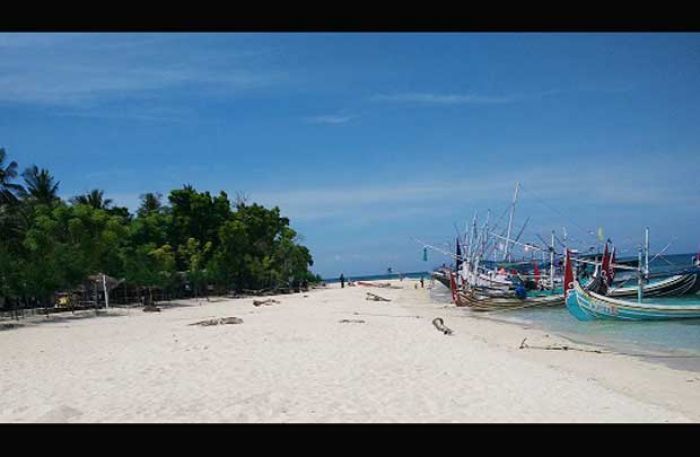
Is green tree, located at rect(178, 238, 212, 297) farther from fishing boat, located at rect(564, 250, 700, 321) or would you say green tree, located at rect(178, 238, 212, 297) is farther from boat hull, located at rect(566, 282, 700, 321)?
boat hull, located at rect(566, 282, 700, 321)

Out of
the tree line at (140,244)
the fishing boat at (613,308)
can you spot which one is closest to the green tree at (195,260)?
the tree line at (140,244)

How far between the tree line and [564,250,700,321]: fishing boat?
26311 millimetres

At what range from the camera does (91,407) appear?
28.9 ft

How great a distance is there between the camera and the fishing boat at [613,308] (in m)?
25.4

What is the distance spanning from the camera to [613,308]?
26.2 metres

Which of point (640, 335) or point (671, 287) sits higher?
point (671, 287)

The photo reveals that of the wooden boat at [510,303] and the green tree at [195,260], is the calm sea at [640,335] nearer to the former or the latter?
the wooden boat at [510,303]

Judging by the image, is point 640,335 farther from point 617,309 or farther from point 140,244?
point 140,244

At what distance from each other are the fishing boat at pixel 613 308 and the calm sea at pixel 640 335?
12.8 inches

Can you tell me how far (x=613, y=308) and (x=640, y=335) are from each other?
14.5 feet

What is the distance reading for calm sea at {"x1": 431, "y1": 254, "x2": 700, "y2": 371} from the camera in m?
16.7

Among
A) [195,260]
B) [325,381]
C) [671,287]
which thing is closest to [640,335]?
[325,381]

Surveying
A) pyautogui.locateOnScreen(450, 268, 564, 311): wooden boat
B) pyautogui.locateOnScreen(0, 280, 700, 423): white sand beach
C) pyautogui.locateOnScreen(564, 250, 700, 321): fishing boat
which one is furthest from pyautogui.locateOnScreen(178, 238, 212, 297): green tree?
pyautogui.locateOnScreen(564, 250, 700, 321): fishing boat
